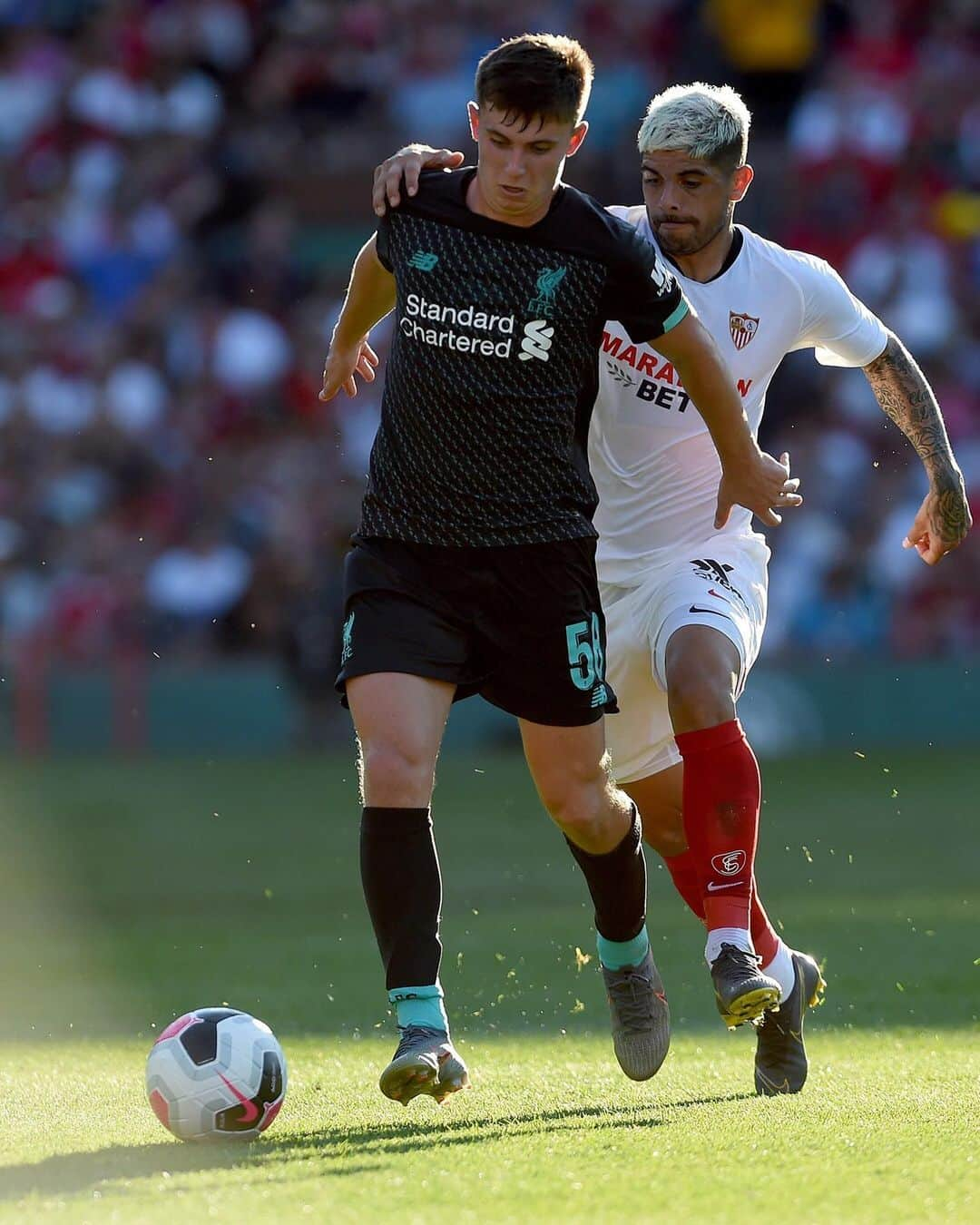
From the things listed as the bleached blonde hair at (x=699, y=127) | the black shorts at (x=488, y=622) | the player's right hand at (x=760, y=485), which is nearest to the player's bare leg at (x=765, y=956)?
the black shorts at (x=488, y=622)

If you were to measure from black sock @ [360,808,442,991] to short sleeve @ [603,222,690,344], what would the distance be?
4.03 feet

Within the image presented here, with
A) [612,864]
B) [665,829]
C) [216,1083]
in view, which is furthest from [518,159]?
[216,1083]

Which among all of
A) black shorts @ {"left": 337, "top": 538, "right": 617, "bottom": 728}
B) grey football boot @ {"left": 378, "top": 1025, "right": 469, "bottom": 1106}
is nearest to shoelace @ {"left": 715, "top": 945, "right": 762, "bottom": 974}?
black shorts @ {"left": 337, "top": 538, "right": 617, "bottom": 728}

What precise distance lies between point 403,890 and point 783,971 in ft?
4.02

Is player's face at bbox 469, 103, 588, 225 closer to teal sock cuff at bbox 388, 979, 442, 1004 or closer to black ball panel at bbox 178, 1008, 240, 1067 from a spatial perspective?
teal sock cuff at bbox 388, 979, 442, 1004

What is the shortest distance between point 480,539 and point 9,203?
43.5ft

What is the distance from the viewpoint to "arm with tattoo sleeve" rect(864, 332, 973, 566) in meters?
5.77

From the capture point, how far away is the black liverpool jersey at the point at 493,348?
15.7ft

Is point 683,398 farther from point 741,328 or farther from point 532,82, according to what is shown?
point 532,82

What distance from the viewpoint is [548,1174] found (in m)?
4.05

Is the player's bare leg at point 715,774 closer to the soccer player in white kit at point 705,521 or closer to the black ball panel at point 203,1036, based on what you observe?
the soccer player in white kit at point 705,521

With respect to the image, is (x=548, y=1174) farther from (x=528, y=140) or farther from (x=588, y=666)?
(x=528, y=140)

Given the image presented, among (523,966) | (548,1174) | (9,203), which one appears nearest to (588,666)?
(548,1174)

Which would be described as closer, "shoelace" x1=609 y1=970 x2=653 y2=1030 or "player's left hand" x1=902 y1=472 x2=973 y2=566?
"shoelace" x1=609 y1=970 x2=653 y2=1030
